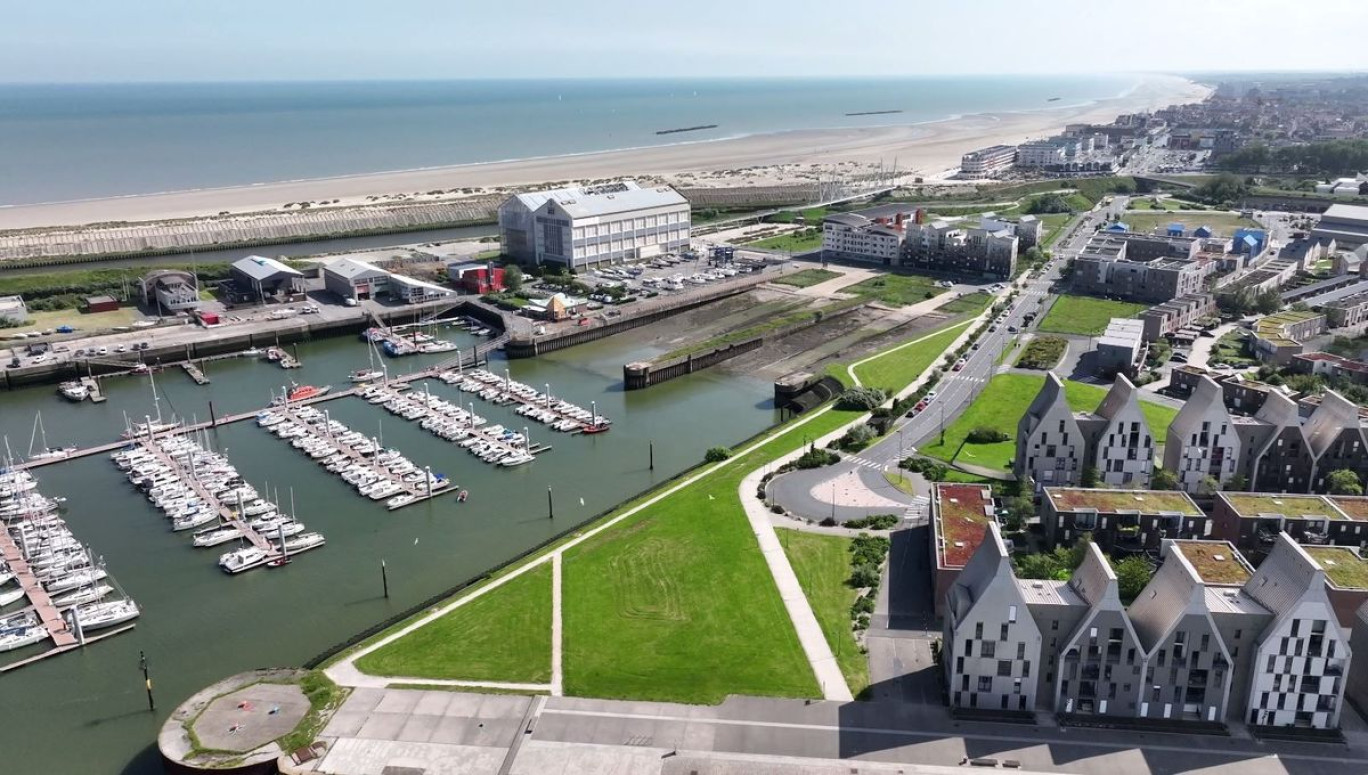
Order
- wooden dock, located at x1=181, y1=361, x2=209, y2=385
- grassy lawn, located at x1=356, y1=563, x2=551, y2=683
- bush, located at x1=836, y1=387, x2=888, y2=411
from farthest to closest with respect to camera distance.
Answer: wooden dock, located at x1=181, y1=361, x2=209, y2=385 < bush, located at x1=836, y1=387, x2=888, y2=411 < grassy lawn, located at x1=356, y1=563, x2=551, y2=683

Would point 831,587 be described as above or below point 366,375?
below

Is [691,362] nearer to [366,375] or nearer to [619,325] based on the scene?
[619,325]

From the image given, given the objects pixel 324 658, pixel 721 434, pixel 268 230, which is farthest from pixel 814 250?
pixel 324 658

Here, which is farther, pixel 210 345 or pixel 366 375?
pixel 210 345

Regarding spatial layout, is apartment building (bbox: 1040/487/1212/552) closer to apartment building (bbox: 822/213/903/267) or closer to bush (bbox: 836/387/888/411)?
bush (bbox: 836/387/888/411)

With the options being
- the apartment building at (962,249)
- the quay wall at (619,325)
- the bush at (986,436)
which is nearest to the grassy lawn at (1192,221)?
the apartment building at (962,249)

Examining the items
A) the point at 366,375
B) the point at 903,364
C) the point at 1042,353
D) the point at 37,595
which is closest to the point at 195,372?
the point at 366,375

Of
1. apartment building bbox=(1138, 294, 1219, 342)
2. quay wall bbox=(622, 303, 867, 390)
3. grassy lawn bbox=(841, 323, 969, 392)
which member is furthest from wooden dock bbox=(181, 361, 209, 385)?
apartment building bbox=(1138, 294, 1219, 342)
